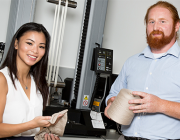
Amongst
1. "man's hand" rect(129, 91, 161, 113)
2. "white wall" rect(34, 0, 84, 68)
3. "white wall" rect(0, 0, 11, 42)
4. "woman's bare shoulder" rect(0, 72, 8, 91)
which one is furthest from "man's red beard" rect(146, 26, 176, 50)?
"white wall" rect(0, 0, 11, 42)

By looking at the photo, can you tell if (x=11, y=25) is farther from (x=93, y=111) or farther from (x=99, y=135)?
(x=99, y=135)

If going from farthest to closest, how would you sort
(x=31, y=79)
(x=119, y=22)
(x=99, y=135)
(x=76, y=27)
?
(x=119, y=22)
(x=76, y=27)
(x=99, y=135)
(x=31, y=79)

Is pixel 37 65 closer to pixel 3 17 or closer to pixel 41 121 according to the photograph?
pixel 41 121

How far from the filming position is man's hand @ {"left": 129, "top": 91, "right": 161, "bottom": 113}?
1.09 m

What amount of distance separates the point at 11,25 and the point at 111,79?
1.17 meters

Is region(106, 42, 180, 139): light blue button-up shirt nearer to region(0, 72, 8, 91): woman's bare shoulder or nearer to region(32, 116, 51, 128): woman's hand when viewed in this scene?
region(32, 116, 51, 128): woman's hand

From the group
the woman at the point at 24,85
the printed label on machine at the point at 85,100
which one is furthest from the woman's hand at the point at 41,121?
the printed label on machine at the point at 85,100

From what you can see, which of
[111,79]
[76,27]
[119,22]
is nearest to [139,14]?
[119,22]

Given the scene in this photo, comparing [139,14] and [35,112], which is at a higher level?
[139,14]

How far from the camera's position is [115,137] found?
6.15 feet

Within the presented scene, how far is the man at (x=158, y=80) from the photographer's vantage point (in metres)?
1.14

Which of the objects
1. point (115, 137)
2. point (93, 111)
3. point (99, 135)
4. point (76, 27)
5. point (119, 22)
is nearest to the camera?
point (99, 135)

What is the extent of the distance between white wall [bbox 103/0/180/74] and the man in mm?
1299

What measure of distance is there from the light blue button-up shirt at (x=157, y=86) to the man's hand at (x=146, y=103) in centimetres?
14
